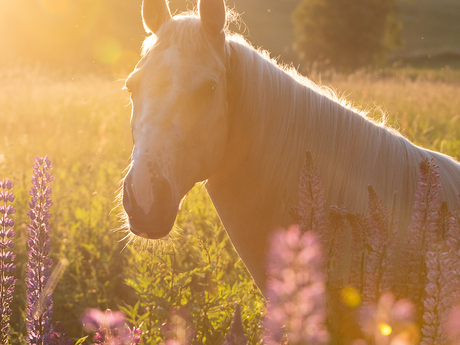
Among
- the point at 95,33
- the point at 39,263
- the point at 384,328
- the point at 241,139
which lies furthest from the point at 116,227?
the point at 95,33

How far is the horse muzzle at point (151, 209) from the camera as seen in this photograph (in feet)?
5.37

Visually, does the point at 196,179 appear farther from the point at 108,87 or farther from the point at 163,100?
the point at 108,87

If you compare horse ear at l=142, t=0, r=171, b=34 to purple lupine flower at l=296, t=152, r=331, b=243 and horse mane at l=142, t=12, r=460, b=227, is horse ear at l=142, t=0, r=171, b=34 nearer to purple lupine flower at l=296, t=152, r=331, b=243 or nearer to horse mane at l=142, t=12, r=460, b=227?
horse mane at l=142, t=12, r=460, b=227

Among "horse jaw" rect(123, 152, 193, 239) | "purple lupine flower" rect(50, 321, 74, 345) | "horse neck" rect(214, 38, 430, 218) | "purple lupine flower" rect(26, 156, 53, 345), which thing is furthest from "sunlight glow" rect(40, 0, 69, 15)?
"purple lupine flower" rect(50, 321, 74, 345)

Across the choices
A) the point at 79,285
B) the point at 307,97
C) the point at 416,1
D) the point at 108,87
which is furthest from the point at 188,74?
the point at 416,1

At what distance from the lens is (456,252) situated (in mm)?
1063

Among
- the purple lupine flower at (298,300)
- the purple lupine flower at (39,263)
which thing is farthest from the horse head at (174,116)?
the purple lupine flower at (298,300)

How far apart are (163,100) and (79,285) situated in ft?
8.22

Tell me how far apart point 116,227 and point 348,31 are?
133ft

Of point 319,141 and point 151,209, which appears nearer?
point 151,209

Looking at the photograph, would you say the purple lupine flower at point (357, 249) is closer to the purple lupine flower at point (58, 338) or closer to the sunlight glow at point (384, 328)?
the sunlight glow at point (384, 328)

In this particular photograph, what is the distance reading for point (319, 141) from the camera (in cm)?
212

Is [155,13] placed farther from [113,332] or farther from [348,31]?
[348,31]

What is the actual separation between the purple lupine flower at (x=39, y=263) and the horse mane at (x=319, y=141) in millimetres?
1078
